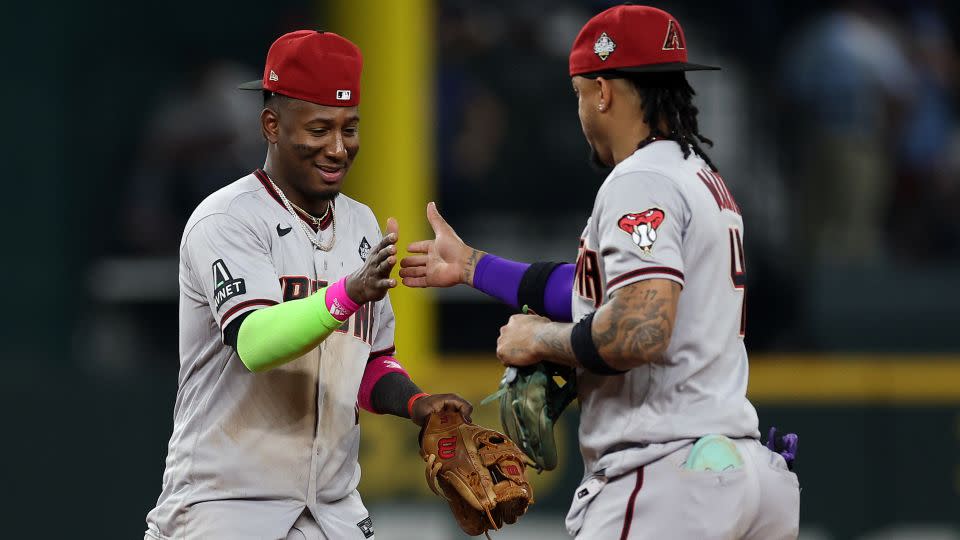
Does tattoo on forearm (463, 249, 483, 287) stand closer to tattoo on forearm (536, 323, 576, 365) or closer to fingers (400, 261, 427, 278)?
fingers (400, 261, 427, 278)

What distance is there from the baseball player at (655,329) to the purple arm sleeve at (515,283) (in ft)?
0.41

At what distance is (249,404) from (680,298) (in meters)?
1.08

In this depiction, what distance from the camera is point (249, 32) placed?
7.69 metres

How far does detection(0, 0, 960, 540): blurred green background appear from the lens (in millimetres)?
7320

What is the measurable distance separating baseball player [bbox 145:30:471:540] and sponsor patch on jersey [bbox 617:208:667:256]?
1.85ft

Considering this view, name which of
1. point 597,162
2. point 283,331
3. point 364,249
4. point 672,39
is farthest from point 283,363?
point 672,39

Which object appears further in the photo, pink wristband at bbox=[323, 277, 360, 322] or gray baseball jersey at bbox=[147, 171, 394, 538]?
gray baseball jersey at bbox=[147, 171, 394, 538]

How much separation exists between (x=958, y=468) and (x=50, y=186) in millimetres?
4703

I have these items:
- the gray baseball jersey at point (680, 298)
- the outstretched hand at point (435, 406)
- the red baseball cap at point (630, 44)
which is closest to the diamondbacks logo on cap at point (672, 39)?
the red baseball cap at point (630, 44)

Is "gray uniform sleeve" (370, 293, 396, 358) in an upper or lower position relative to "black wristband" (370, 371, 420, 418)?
upper

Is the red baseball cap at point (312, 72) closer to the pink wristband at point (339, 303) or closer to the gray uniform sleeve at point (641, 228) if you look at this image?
the pink wristband at point (339, 303)

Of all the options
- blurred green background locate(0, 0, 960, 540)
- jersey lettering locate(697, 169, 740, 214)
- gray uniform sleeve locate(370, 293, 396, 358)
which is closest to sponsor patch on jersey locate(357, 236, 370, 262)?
gray uniform sleeve locate(370, 293, 396, 358)

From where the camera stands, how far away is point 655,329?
3.35m

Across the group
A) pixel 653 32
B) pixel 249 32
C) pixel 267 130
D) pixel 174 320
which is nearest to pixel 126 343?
pixel 174 320
